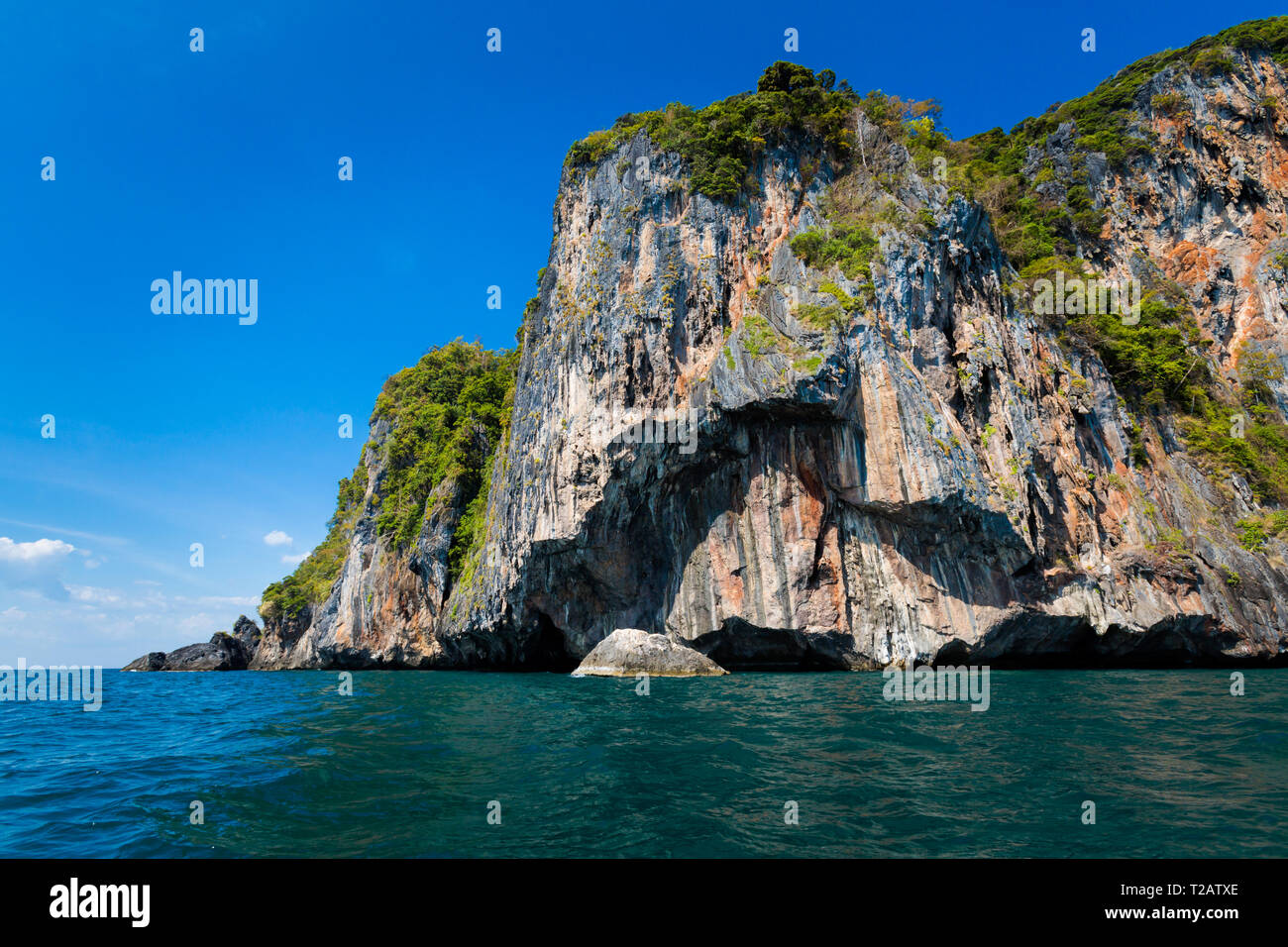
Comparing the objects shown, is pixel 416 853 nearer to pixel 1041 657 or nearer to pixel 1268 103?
pixel 1041 657

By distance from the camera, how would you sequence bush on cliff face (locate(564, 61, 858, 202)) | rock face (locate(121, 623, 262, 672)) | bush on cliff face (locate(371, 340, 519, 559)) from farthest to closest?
rock face (locate(121, 623, 262, 672))
bush on cliff face (locate(371, 340, 519, 559))
bush on cliff face (locate(564, 61, 858, 202))

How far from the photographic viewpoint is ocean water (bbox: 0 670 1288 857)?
669 centimetres

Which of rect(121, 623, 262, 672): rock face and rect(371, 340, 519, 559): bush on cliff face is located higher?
rect(371, 340, 519, 559): bush on cliff face

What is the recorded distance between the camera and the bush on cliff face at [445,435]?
131 ft

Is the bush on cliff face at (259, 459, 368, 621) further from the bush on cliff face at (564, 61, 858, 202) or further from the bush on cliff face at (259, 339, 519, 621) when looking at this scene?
the bush on cliff face at (564, 61, 858, 202)

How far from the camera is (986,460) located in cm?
2583

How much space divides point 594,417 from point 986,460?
17.4 metres

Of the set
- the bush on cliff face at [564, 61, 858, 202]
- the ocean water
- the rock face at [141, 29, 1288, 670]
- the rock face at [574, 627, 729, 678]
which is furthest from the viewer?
the bush on cliff face at [564, 61, 858, 202]

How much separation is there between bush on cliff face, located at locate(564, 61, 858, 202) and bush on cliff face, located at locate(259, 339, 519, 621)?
695 inches
